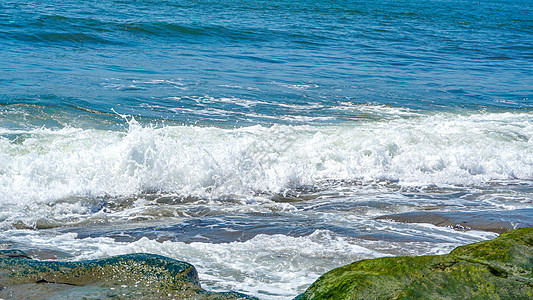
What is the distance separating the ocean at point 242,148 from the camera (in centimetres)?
521

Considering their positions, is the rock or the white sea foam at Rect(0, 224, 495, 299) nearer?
the white sea foam at Rect(0, 224, 495, 299)

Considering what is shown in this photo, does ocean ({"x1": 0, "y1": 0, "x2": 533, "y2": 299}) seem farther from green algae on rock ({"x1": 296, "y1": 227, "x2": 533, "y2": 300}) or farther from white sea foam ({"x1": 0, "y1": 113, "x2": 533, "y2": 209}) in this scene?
green algae on rock ({"x1": 296, "y1": 227, "x2": 533, "y2": 300})

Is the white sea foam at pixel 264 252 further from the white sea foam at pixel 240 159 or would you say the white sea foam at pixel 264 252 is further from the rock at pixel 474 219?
the white sea foam at pixel 240 159

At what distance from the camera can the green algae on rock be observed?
2.39 metres

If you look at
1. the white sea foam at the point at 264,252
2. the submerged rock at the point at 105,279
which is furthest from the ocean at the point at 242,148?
the submerged rock at the point at 105,279

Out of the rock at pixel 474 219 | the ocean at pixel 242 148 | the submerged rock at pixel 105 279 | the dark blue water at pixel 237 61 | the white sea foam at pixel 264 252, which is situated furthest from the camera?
the dark blue water at pixel 237 61

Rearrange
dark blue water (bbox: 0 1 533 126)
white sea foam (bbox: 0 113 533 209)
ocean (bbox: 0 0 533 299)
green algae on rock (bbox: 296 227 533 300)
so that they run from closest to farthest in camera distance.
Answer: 1. green algae on rock (bbox: 296 227 533 300)
2. ocean (bbox: 0 0 533 299)
3. white sea foam (bbox: 0 113 533 209)
4. dark blue water (bbox: 0 1 533 126)

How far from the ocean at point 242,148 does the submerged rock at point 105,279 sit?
75cm

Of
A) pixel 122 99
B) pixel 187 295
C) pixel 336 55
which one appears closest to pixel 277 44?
pixel 336 55

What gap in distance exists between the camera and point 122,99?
11609 millimetres

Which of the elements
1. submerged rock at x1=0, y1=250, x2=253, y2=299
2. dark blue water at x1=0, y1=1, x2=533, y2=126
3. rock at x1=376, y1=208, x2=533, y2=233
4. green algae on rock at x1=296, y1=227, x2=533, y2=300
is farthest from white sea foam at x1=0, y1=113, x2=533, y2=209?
green algae on rock at x1=296, y1=227, x2=533, y2=300

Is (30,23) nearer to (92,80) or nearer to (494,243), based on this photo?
(92,80)

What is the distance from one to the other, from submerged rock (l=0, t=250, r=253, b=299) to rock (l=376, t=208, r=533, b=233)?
3.51 m

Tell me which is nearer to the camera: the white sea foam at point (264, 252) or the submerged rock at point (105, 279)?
the submerged rock at point (105, 279)
